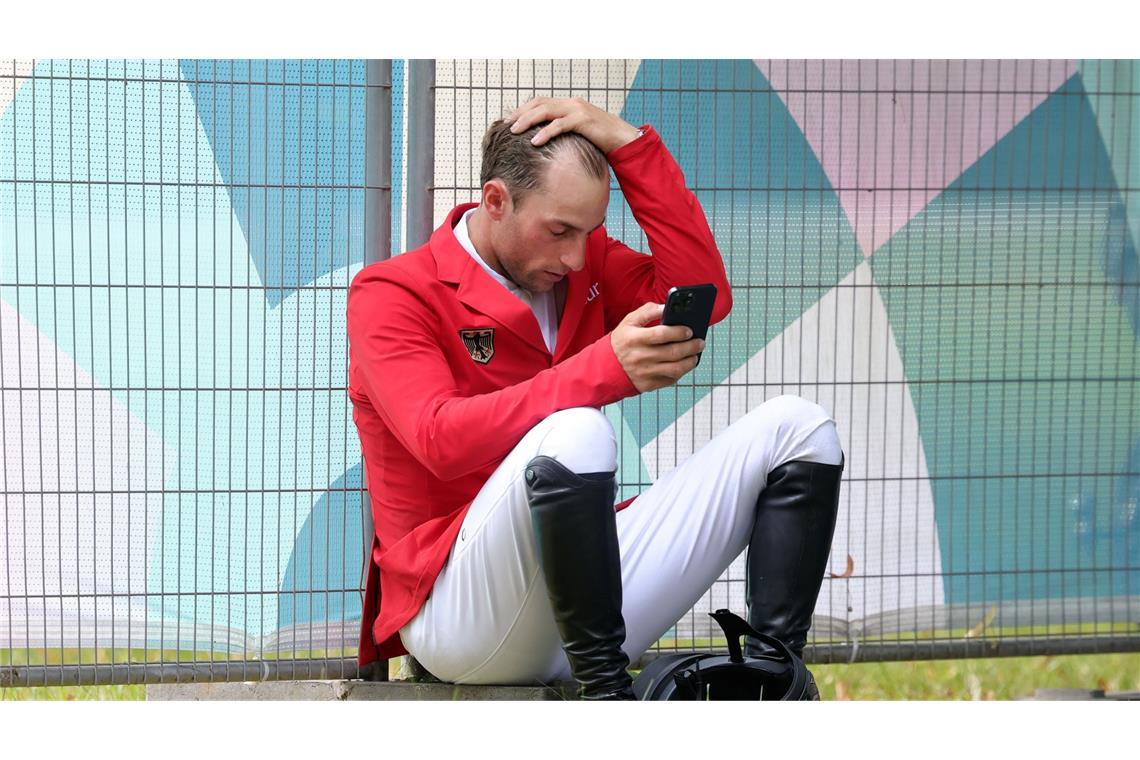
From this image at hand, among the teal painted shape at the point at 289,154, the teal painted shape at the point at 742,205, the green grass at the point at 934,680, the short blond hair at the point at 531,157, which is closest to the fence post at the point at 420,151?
the teal painted shape at the point at 289,154

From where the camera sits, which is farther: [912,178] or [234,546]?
[912,178]

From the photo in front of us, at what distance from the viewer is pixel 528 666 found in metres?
2.33

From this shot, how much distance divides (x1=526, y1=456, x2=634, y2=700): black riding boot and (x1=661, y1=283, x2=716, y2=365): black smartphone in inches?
11.3

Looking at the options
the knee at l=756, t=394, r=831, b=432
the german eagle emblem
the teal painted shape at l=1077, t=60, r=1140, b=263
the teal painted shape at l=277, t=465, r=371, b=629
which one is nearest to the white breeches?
the knee at l=756, t=394, r=831, b=432

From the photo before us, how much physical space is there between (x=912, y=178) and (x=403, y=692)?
196cm

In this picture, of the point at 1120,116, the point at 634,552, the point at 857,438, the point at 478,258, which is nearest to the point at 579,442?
the point at 634,552

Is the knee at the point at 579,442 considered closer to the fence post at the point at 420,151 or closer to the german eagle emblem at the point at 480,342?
the german eagle emblem at the point at 480,342

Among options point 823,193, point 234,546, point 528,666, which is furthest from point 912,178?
→ point 234,546

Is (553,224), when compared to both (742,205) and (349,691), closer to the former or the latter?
(742,205)

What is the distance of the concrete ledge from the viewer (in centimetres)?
240

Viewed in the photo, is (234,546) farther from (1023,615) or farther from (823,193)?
(1023,615)

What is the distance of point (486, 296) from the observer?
2371mm

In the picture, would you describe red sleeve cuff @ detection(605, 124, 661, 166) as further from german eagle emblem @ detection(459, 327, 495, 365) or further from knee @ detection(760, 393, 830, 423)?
knee @ detection(760, 393, 830, 423)

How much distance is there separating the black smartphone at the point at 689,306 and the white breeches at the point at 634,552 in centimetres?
21
